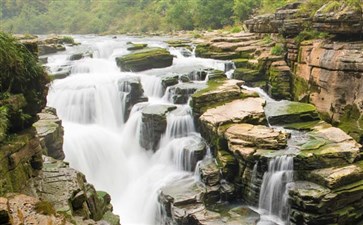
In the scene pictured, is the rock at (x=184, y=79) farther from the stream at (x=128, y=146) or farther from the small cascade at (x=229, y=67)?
the small cascade at (x=229, y=67)

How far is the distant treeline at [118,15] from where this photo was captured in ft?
107

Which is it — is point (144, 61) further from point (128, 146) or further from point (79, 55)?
point (128, 146)

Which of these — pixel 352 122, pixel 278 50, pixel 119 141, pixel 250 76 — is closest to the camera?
pixel 352 122

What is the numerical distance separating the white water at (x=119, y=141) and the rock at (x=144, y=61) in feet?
2.83

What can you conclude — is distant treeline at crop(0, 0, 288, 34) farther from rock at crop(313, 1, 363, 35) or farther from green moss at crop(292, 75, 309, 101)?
rock at crop(313, 1, 363, 35)

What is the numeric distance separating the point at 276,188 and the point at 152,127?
4.70 metres

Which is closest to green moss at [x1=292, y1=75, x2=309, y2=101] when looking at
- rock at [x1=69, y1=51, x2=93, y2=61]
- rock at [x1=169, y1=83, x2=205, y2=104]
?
rock at [x1=169, y1=83, x2=205, y2=104]

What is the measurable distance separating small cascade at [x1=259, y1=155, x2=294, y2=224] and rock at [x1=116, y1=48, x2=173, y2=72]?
951cm

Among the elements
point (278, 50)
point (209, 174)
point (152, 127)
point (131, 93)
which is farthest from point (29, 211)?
point (278, 50)

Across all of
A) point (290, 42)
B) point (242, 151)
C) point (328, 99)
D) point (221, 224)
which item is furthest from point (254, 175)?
point (290, 42)

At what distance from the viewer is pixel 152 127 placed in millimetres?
12164

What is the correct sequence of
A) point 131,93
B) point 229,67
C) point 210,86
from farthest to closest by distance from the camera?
point 229,67
point 131,93
point 210,86

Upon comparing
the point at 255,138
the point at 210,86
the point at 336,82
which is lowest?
the point at 255,138

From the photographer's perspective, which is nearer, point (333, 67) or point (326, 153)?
point (326, 153)
